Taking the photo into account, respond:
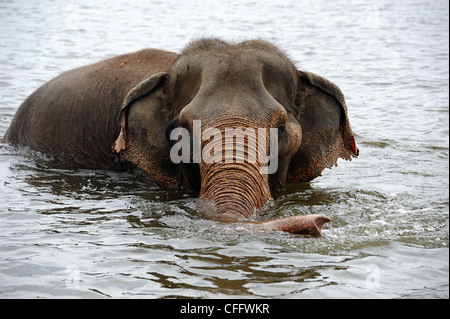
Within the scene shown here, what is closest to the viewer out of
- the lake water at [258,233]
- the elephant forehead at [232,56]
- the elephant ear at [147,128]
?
the lake water at [258,233]

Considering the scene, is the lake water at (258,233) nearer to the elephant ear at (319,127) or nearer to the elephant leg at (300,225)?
the elephant leg at (300,225)

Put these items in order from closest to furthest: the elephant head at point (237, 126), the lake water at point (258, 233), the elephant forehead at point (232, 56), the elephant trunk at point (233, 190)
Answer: the lake water at point (258, 233) → the elephant trunk at point (233, 190) → the elephant head at point (237, 126) → the elephant forehead at point (232, 56)

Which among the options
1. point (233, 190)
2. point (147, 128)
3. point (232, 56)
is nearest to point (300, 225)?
point (233, 190)

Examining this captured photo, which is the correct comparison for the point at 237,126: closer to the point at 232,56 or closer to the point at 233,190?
the point at 233,190

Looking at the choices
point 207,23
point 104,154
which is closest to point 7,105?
point 104,154

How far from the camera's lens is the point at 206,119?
6008 millimetres

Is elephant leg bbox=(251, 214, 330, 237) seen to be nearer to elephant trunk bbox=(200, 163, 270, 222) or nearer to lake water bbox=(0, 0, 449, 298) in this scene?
lake water bbox=(0, 0, 449, 298)

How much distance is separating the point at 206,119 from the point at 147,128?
1.07 metres

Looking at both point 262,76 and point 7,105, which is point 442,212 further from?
point 7,105

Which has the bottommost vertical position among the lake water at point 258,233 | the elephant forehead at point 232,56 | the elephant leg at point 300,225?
the lake water at point 258,233

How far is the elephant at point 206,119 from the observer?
5.81 metres

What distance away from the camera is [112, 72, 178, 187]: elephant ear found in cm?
691

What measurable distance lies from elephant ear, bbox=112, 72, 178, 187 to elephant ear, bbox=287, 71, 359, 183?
117 centimetres

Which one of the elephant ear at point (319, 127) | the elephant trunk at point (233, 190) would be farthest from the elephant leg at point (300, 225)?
the elephant ear at point (319, 127)
